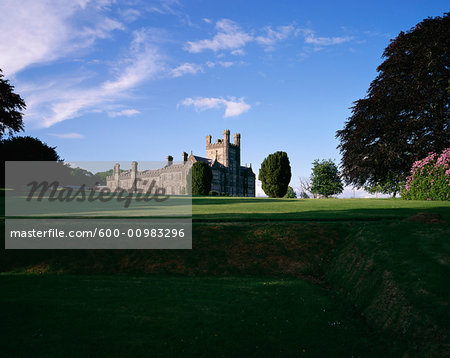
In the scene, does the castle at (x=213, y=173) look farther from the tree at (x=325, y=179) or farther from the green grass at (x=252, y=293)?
the green grass at (x=252, y=293)

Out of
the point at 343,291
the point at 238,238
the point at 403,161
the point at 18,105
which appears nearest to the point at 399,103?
the point at 403,161

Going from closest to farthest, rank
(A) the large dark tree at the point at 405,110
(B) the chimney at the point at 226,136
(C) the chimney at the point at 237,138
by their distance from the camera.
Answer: (A) the large dark tree at the point at 405,110 → (B) the chimney at the point at 226,136 → (C) the chimney at the point at 237,138

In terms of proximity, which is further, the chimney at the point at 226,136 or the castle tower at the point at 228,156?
the chimney at the point at 226,136

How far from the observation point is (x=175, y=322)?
682 cm

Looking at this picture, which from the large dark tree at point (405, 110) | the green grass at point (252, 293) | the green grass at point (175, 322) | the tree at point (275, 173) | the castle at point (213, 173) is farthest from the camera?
the castle at point (213, 173)

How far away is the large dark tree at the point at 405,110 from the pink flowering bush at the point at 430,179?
265 centimetres

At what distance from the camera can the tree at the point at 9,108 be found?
40438 millimetres

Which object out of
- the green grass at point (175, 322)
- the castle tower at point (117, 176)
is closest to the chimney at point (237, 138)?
the castle tower at point (117, 176)

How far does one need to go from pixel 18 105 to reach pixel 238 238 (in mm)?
40866

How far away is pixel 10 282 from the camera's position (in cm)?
992

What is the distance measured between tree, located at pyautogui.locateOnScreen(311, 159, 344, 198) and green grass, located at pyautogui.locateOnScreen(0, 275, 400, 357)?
69.1 meters

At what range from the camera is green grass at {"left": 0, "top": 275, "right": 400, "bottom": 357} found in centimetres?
581

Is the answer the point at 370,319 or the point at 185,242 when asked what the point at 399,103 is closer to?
the point at 185,242

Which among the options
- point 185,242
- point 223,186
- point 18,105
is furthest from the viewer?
point 223,186
